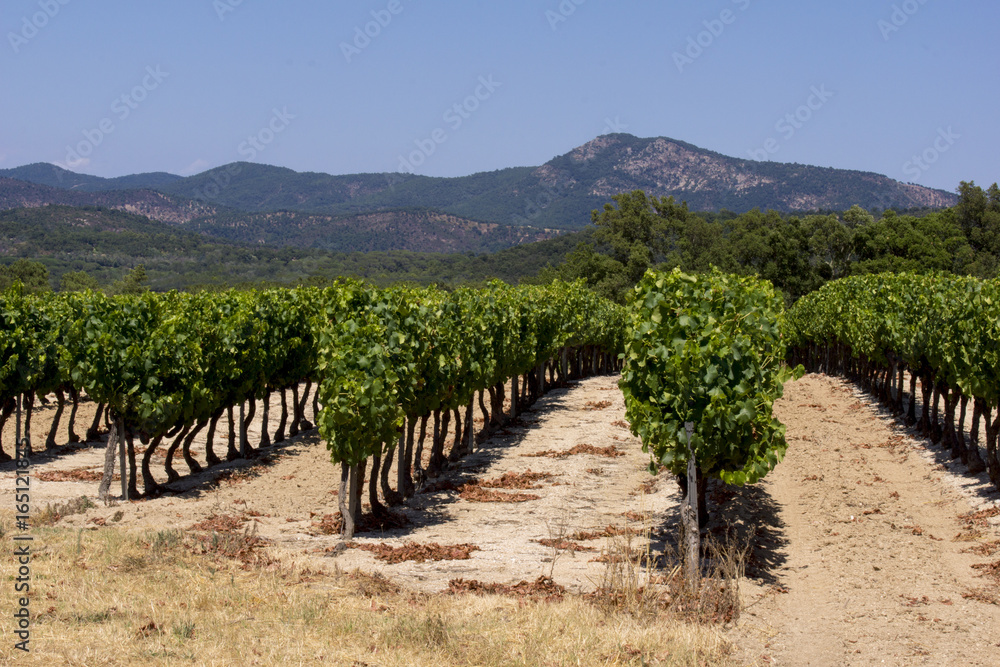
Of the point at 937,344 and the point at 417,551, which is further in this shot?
the point at 937,344

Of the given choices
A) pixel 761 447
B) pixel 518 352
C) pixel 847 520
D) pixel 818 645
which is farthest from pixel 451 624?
pixel 518 352

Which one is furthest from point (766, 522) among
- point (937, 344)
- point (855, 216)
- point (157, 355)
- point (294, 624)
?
point (855, 216)

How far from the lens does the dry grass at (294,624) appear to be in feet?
28.5

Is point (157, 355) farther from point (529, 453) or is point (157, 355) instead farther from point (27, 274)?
point (27, 274)

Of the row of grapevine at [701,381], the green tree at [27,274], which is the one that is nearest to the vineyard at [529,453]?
the row of grapevine at [701,381]

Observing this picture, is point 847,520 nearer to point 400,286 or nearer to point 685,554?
point 685,554

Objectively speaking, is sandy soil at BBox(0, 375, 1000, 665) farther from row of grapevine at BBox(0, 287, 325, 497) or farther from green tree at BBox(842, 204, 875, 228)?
green tree at BBox(842, 204, 875, 228)

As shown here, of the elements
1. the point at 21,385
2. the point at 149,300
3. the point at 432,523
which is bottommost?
the point at 432,523

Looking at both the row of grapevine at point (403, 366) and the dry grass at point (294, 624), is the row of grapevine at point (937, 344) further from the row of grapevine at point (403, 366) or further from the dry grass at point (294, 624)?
the row of grapevine at point (403, 366)

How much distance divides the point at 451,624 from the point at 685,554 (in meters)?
5.30

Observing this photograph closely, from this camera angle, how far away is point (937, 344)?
71.9 ft

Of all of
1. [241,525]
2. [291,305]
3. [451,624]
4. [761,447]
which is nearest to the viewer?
[451,624]

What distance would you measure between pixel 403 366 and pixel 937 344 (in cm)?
1521

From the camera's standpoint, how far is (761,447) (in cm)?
1293
